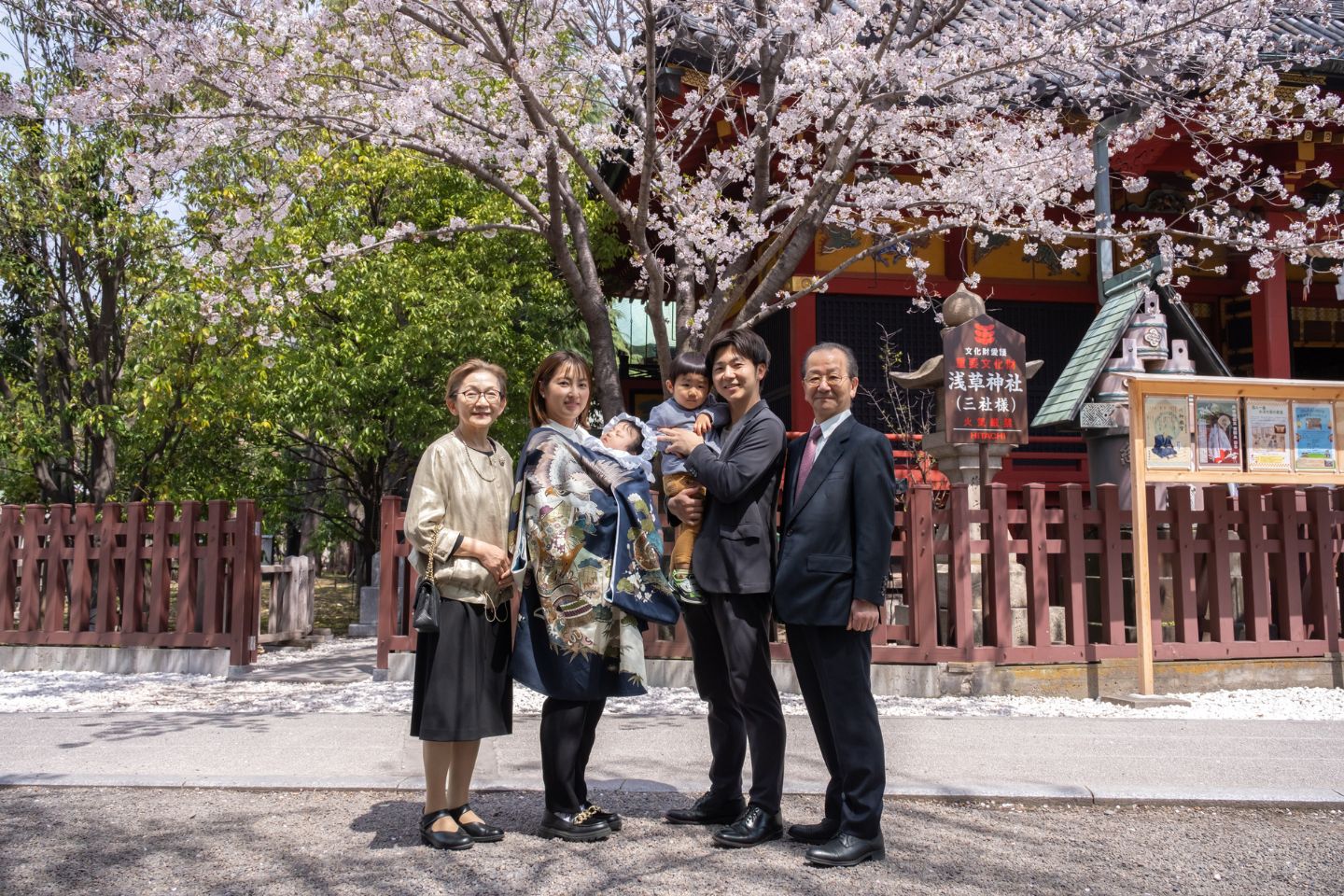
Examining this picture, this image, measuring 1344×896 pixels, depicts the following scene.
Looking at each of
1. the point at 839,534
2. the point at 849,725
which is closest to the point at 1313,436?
the point at 839,534

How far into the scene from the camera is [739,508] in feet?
11.9

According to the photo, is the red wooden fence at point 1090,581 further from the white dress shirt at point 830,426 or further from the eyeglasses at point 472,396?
the eyeglasses at point 472,396

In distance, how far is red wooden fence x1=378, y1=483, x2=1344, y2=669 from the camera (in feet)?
22.5

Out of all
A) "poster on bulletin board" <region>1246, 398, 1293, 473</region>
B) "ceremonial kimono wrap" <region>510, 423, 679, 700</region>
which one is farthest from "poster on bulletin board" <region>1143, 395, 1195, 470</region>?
"ceremonial kimono wrap" <region>510, 423, 679, 700</region>

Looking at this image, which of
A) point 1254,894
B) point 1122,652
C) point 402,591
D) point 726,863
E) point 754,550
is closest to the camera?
point 1254,894

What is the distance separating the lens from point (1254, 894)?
10.0ft

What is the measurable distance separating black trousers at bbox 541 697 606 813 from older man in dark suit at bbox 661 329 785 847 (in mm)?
440

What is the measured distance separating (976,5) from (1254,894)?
10451mm

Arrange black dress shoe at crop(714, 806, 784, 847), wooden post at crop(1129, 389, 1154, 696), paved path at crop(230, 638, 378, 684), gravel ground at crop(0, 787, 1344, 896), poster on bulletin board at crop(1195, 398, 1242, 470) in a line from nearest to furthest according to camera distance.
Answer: gravel ground at crop(0, 787, 1344, 896) → black dress shoe at crop(714, 806, 784, 847) → wooden post at crop(1129, 389, 1154, 696) → poster on bulletin board at crop(1195, 398, 1242, 470) → paved path at crop(230, 638, 378, 684)

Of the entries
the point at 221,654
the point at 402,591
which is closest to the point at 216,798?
the point at 402,591

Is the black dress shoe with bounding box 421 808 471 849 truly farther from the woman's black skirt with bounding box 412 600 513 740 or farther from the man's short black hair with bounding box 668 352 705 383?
the man's short black hair with bounding box 668 352 705 383

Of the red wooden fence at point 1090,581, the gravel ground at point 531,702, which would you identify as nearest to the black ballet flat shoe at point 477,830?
the gravel ground at point 531,702

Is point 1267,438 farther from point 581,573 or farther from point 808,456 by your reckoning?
point 581,573

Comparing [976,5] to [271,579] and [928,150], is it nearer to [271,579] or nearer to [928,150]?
[928,150]
